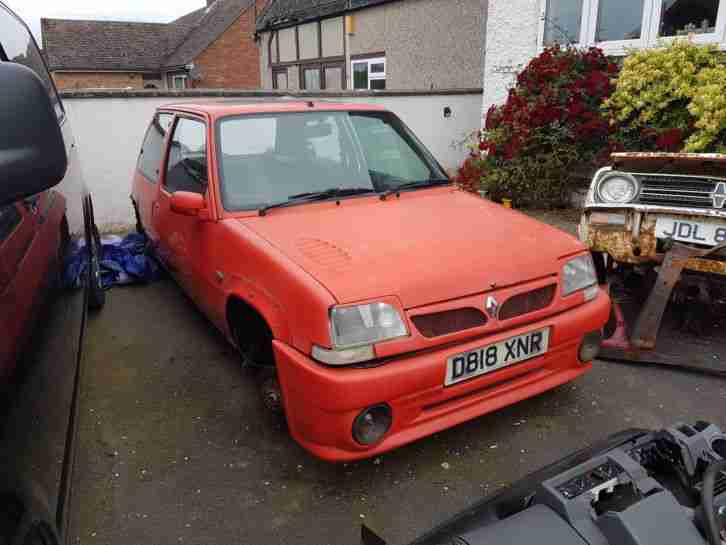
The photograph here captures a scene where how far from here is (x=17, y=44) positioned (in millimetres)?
2898

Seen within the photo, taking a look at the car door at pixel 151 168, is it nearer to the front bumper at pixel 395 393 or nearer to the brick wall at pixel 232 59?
the front bumper at pixel 395 393

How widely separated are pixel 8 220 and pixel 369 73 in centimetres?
1439

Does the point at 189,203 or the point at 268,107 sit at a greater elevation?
the point at 268,107

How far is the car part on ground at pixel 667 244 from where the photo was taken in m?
3.56

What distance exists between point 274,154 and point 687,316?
124 inches

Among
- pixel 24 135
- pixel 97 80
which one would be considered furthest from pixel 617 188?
pixel 97 80

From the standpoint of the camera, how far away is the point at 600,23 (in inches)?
297

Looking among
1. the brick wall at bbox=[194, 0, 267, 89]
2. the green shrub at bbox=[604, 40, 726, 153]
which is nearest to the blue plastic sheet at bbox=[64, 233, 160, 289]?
the green shrub at bbox=[604, 40, 726, 153]

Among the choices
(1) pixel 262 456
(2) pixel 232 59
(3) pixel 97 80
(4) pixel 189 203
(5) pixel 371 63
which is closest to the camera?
(1) pixel 262 456

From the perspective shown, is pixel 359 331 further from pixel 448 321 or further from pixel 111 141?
pixel 111 141

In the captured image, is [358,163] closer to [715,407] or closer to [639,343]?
[639,343]

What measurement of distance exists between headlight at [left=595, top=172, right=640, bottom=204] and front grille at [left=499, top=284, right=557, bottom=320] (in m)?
1.53

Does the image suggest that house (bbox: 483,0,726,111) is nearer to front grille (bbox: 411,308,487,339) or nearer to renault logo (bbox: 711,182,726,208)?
renault logo (bbox: 711,182,726,208)

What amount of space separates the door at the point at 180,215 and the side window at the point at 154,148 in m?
0.26
